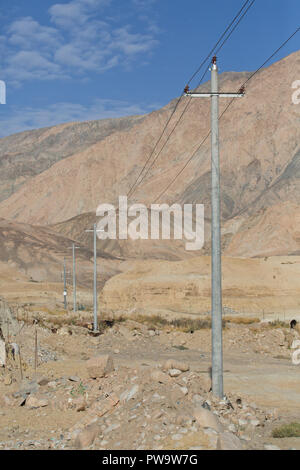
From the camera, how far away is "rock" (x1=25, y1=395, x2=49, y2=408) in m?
11.9

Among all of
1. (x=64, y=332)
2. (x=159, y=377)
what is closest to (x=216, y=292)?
(x=159, y=377)

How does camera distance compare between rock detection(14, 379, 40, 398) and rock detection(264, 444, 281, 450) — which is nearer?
rock detection(264, 444, 281, 450)

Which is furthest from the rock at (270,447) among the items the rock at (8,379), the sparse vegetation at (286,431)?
the rock at (8,379)

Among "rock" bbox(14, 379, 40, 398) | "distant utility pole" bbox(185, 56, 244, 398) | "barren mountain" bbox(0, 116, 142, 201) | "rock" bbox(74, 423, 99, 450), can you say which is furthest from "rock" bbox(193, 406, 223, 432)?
"barren mountain" bbox(0, 116, 142, 201)

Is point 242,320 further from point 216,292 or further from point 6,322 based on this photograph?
point 216,292

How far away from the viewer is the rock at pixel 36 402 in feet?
39.2

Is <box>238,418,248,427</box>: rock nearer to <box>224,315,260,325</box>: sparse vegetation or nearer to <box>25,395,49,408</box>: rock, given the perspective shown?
<box>25,395,49,408</box>: rock

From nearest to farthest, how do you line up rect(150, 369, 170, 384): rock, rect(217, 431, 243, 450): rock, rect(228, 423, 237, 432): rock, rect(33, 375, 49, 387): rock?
rect(217, 431, 243, 450): rock
rect(228, 423, 237, 432): rock
rect(150, 369, 170, 384): rock
rect(33, 375, 49, 387): rock

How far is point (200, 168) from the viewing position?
11912cm

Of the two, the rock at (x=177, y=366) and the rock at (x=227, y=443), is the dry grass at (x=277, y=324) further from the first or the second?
the rock at (x=227, y=443)

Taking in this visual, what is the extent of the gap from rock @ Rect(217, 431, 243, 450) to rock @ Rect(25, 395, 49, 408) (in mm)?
5108

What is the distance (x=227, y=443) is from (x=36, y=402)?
5.59 meters

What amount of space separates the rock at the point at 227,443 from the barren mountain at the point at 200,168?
70.5 m

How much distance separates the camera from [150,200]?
119 m
